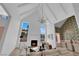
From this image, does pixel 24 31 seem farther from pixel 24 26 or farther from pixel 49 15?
pixel 49 15

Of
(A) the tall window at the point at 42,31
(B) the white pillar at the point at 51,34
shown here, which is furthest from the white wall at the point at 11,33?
(B) the white pillar at the point at 51,34

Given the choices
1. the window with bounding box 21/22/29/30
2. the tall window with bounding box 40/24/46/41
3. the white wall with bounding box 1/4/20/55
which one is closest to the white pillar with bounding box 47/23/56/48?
the tall window with bounding box 40/24/46/41

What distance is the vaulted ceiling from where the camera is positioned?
169cm

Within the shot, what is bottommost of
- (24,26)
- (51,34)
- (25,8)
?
(51,34)

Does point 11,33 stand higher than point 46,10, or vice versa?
point 46,10

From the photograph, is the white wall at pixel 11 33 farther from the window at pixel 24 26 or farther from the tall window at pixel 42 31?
the tall window at pixel 42 31

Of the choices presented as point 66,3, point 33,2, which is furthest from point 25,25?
point 66,3

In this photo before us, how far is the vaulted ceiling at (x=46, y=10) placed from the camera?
169 centimetres

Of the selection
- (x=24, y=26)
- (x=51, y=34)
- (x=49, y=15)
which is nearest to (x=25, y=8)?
(x=24, y=26)

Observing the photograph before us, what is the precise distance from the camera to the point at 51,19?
1.69m

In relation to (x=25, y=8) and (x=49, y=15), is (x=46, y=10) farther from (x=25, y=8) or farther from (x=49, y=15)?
(x=25, y=8)

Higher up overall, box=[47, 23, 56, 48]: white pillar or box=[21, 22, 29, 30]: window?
box=[21, 22, 29, 30]: window

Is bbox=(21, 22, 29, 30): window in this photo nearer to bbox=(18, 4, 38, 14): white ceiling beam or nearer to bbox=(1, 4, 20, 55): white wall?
bbox=(1, 4, 20, 55): white wall

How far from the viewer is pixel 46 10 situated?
1714 mm
